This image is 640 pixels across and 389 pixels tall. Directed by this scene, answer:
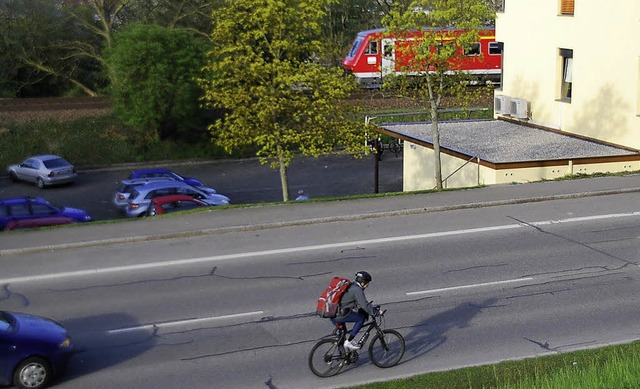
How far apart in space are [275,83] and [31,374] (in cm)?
1452

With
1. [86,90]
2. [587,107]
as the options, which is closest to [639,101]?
[587,107]

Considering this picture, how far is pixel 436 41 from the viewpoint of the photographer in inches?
985

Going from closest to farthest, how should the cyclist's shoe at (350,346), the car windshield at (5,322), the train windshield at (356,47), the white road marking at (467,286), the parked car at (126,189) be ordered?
the car windshield at (5,322), the cyclist's shoe at (350,346), the white road marking at (467,286), the parked car at (126,189), the train windshield at (356,47)

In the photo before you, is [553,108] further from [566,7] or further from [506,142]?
[566,7]

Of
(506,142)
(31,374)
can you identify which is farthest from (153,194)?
(31,374)

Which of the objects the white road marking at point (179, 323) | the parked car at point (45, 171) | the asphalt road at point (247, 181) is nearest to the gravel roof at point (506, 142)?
the asphalt road at point (247, 181)

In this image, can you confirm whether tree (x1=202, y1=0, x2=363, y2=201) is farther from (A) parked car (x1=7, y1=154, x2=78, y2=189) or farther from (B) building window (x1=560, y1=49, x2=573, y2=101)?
(A) parked car (x1=7, y1=154, x2=78, y2=189)

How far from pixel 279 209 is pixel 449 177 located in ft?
29.1

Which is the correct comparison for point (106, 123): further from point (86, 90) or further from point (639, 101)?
point (639, 101)

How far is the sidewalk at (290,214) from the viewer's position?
19.7 m

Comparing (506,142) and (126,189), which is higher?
(506,142)

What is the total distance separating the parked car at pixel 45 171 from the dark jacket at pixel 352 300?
87.1 ft

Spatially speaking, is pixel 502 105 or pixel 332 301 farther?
pixel 502 105

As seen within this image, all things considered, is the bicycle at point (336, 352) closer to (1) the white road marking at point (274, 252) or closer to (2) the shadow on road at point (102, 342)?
(2) the shadow on road at point (102, 342)
